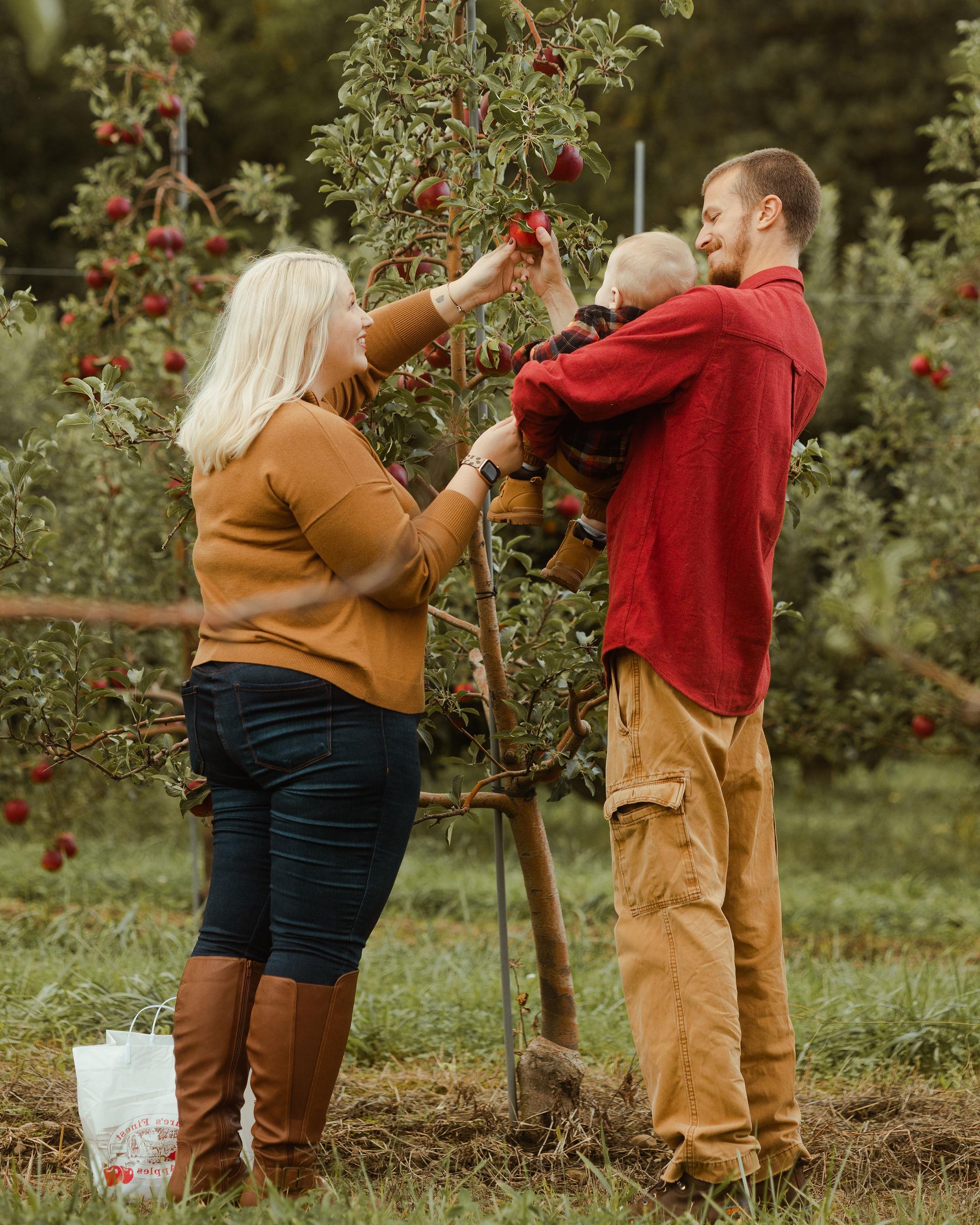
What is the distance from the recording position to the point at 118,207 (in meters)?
4.53

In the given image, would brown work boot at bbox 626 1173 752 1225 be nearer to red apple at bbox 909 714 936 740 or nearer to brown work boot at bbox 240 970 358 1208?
brown work boot at bbox 240 970 358 1208

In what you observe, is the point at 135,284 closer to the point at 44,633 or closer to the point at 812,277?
the point at 44,633

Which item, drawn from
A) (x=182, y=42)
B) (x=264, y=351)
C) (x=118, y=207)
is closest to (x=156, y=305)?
(x=118, y=207)

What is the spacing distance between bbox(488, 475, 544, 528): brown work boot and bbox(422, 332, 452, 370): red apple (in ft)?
1.46

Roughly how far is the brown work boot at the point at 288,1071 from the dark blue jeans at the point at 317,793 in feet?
0.11

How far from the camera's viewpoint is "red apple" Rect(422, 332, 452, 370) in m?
2.53

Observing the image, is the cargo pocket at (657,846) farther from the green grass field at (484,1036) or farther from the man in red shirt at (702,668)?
the green grass field at (484,1036)

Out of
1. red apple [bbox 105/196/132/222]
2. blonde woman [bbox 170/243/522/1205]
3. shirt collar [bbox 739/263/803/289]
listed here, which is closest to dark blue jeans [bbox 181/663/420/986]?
blonde woman [bbox 170/243/522/1205]

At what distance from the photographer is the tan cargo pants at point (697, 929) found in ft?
6.16

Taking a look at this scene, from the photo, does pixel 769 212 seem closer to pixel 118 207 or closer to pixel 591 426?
pixel 591 426

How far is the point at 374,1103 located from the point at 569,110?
2019 mm

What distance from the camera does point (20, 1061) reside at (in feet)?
9.43

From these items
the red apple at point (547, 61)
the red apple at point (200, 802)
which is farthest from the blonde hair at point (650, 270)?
the red apple at point (200, 802)

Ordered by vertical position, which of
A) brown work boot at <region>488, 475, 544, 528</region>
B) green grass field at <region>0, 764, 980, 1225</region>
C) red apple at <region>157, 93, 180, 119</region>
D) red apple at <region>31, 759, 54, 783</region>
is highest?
red apple at <region>157, 93, 180, 119</region>
